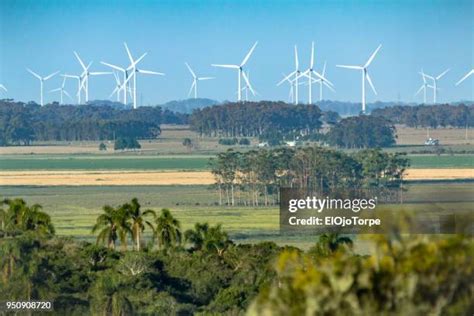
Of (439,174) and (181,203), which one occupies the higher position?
(439,174)

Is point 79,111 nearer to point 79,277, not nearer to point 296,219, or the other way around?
point 296,219

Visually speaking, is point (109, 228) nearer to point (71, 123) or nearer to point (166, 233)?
point (166, 233)

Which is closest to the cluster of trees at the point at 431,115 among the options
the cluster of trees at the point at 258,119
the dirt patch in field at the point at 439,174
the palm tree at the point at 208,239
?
the cluster of trees at the point at 258,119

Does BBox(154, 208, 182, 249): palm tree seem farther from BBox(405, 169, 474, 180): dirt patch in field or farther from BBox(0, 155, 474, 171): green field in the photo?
Result: BBox(0, 155, 474, 171): green field

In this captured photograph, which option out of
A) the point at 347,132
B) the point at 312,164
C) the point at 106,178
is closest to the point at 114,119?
the point at 347,132

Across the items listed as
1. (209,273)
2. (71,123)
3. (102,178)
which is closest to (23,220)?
(209,273)

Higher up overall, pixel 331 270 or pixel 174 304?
pixel 331 270

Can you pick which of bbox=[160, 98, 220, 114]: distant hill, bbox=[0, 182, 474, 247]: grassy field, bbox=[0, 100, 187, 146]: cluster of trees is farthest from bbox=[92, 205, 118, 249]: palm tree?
bbox=[160, 98, 220, 114]: distant hill
